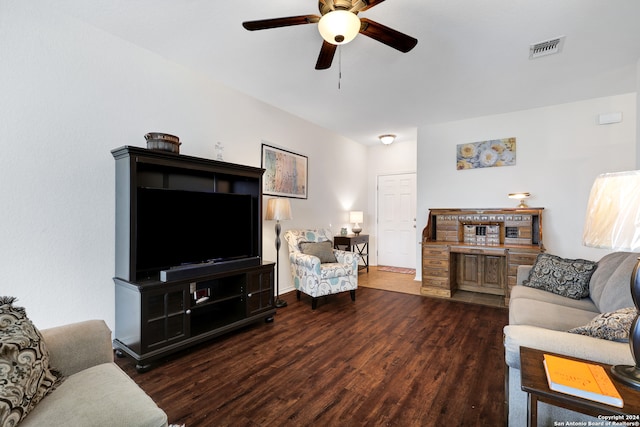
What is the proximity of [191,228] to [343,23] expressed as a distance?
2043 mm

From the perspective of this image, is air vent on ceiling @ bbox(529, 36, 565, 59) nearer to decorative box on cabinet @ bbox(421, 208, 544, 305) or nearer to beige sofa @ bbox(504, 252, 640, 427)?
beige sofa @ bbox(504, 252, 640, 427)

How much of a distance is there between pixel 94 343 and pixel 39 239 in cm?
120

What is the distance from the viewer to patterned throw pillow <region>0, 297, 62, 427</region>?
932 mm

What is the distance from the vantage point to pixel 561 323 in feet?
6.07

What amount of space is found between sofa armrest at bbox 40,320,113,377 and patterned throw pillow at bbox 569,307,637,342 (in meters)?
2.37

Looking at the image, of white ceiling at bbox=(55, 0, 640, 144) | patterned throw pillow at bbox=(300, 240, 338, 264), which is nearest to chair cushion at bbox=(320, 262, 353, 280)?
patterned throw pillow at bbox=(300, 240, 338, 264)

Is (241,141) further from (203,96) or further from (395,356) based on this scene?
(395,356)

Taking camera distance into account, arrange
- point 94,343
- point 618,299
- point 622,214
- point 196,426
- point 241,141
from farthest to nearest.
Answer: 1. point 241,141
2. point 618,299
3. point 196,426
4. point 94,343
5. point 622,214

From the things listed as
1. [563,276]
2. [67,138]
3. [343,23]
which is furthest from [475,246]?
[67,138]

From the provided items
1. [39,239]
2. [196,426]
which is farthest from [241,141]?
[196,426]

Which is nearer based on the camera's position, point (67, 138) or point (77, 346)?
point (77, 346)

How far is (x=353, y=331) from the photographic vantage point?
2869 millimetres

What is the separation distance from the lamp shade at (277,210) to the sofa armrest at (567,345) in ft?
8.62

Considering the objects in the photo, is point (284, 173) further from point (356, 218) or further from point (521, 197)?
point (521, 197)
